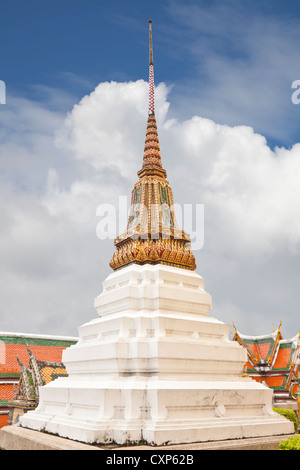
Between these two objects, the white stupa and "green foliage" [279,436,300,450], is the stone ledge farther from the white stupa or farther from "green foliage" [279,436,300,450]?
"green foliage" [279,436,300,450]

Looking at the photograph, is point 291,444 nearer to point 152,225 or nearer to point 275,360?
point 152,225

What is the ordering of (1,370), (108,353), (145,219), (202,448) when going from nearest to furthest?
(202,448)
(108,353)
(145,219)
(1,370)

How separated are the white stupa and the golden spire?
39mm

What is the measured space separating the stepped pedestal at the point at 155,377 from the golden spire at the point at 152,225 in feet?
1.42

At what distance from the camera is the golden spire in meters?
13.0

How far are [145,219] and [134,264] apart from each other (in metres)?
1.83

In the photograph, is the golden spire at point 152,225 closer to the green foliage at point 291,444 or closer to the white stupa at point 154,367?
the white stupa at point 154,367

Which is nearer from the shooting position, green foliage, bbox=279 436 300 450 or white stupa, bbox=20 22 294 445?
green foliage, bbox=279 436 300 450

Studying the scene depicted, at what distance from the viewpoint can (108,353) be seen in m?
10.7

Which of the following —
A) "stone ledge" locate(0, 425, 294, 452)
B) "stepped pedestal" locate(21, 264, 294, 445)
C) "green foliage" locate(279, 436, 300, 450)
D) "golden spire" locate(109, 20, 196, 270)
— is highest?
"golden spire" locate(109, 20, 196, 270)

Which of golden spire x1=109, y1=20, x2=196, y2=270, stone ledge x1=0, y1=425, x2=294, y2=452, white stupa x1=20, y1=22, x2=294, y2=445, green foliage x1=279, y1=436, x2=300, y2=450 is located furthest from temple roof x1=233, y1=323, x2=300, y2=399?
green foliage x1=279, y1=436, x2=300, y2=450

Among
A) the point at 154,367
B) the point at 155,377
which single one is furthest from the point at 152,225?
the point at 155,377
